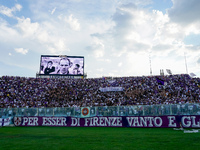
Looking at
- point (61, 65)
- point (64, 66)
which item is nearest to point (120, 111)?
point (64, 66)

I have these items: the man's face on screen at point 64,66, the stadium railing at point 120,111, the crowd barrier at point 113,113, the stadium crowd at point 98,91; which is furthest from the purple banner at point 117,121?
the man's face on screen at point 64,66

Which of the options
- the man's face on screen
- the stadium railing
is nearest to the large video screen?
the man's face on screen

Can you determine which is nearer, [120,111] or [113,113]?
[120,111]

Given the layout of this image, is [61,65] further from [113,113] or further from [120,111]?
[120,111]

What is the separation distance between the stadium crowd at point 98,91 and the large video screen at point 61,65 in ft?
9.05

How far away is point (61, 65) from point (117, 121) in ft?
90.2

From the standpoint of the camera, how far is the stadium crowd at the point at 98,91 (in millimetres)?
33500

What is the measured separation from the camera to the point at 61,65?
44.7 metres

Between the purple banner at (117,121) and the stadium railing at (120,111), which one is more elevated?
the stadium railing at (120,111)

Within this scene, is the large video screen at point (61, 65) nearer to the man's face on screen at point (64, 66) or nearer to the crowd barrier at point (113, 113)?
the man's face on screen at point (64, 66)

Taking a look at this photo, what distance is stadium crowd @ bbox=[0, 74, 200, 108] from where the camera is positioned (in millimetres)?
33500

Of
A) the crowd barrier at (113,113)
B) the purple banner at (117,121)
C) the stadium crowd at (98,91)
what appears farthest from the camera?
the stadium crowd at (98,91)

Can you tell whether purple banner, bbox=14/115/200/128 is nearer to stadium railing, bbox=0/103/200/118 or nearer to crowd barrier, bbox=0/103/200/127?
crowd barrier, bbox=0/103/200/127

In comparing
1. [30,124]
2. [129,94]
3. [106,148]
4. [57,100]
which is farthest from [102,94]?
[106,148]
